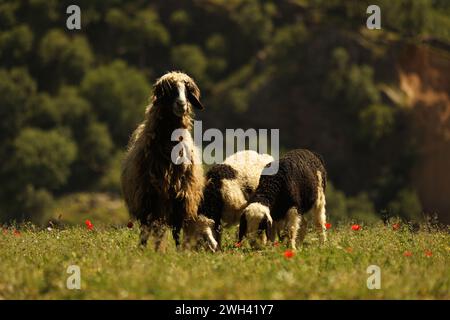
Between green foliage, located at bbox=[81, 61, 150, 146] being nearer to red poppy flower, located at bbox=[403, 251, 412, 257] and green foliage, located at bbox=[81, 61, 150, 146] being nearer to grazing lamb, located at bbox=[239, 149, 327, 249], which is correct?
grazing lamb, located at bbox=[239, 149, 327, 249]

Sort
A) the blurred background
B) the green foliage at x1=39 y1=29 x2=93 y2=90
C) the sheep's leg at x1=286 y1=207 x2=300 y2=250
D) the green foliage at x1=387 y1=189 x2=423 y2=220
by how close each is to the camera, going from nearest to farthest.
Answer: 1. the sheep's leg at x1=286 y1=207 x2=300 y2=250
2. the green foliage at x1=387 y1=189 x2=423 y2=220
3. the blurred background
4. the green foliage at x1=39 y1=29 x2=93 y2=90

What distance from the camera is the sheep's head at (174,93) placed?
37.0ft

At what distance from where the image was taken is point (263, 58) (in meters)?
106

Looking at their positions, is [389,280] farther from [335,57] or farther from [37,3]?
[37,3]

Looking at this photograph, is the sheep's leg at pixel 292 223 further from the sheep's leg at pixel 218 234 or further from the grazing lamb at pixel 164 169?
the grazing lamb at pixel 164 169

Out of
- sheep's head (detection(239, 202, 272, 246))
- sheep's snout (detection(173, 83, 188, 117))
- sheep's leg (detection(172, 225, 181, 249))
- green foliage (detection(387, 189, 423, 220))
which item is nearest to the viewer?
sheep's snout (detection(173, 83, 188, 117))

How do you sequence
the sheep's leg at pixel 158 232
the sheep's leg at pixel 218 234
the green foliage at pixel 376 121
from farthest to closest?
the green foliage at pixel 376 121 < the sheep's leg at pixel 218 234 < the sheep's leg at pixel 158 232

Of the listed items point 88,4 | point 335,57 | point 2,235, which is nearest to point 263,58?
point 335,57

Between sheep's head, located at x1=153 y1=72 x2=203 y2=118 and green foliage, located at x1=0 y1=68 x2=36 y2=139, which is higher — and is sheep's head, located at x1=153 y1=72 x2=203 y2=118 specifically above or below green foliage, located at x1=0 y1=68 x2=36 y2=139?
below

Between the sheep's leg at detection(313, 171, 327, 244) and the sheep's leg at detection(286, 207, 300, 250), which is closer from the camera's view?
the sheep's leg at detection(286, 207, 300, 250)

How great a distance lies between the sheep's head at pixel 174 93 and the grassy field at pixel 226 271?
5.89ft

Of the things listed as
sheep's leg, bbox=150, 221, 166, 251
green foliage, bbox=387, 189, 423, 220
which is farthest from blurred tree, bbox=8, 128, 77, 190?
sheep's leg, bbox=150, 221, 166, 251

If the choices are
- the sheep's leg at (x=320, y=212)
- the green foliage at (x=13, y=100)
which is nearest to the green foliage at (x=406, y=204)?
the green foliage at (x=13, y=100)

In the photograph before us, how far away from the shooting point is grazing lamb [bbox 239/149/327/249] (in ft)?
39.0
